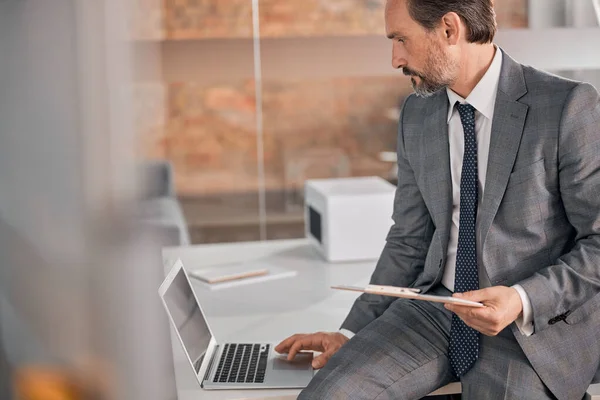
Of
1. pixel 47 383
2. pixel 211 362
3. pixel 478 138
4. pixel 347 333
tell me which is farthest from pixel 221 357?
pixel 47 383

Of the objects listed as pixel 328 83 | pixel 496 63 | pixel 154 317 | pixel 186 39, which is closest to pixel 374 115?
pixel 328 83

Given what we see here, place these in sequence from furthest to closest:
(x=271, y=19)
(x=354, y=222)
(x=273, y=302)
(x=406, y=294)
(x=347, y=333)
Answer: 1. (x=271, y=19)
2. (x=354, y=222)
3. (x=273, y=302)
4. (x=347, y=333)
5. (x=406, y=294)

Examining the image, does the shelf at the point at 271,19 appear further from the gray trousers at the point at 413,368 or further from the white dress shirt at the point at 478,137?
the gray trousers at the point at 413,368

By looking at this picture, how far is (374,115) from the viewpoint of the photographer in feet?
15.3

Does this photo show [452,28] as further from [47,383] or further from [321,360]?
[47,383]

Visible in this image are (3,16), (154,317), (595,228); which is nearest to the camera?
(3,16)

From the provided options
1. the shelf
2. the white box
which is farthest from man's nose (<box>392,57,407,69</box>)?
the shelf

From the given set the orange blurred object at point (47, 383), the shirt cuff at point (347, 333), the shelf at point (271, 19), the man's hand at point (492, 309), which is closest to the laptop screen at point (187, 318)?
the shirt cuff at point (347, 333)

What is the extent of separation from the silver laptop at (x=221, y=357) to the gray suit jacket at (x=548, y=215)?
0.35m

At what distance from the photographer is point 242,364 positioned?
1352mm

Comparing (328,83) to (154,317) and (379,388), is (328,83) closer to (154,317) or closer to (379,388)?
(379,388)

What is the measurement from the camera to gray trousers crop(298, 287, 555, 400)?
1.18 meters

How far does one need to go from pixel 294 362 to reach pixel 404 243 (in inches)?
13.3

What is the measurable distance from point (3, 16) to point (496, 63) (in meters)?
1.23
